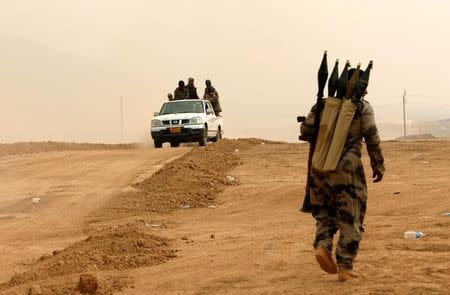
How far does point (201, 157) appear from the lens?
1814 centimetres

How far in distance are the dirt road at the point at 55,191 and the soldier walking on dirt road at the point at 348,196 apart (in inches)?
160

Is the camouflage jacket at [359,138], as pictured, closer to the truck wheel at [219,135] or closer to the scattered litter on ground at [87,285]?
the scattered litter on ground at [87,285]

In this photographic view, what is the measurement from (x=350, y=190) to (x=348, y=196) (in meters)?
0.06

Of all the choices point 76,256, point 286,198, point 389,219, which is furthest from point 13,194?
point 389,219

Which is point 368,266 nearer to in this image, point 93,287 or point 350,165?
point 350,165

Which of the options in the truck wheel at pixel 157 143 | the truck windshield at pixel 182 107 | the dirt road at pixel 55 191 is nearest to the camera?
the dirt road at pixel 55 191

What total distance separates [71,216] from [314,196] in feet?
24.0

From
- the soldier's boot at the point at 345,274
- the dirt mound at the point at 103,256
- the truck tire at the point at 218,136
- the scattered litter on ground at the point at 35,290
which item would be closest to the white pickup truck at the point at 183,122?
the truck tire at the point at 218,136

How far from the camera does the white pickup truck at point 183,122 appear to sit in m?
22.6

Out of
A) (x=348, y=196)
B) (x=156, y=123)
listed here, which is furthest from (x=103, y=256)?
(x=156, y=123)

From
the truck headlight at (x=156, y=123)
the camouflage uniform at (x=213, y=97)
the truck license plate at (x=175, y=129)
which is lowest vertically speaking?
the truck license plate at (x=175, y=129)

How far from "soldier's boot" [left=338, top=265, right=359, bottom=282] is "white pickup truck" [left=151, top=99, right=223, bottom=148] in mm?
16817

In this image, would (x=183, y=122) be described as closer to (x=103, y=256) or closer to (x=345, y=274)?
(x=103, y=256)

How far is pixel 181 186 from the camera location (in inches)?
577
